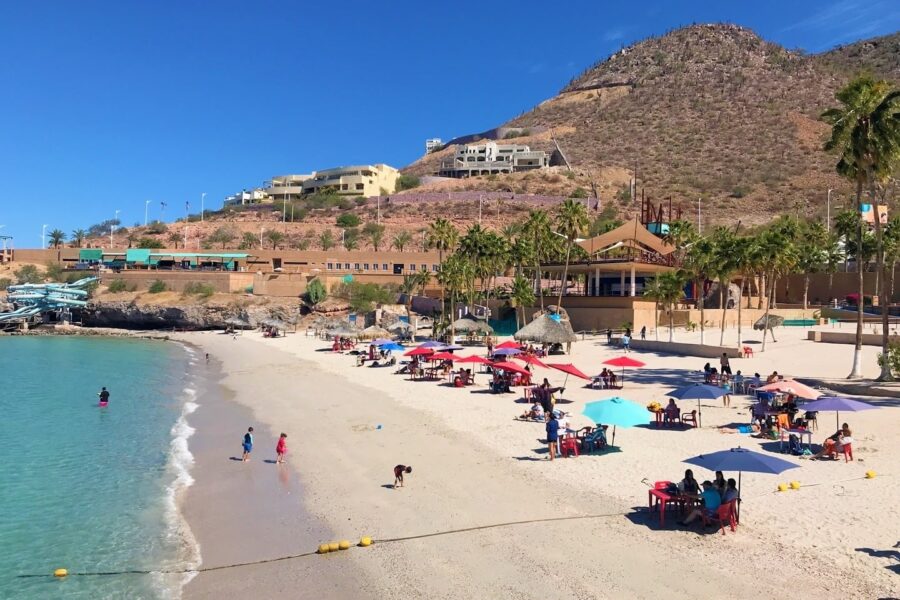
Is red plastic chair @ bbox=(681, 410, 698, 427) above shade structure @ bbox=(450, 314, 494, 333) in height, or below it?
below

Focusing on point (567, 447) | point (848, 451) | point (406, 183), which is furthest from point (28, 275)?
point (848, 451)

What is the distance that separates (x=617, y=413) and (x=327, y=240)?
75503 millimetres

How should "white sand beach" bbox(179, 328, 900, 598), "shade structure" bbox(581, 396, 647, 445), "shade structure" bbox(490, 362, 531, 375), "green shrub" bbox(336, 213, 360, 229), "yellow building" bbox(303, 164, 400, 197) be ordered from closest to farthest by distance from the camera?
"white sand beach" bbox(179, 328, 900, 598), "shade structure" bbox(581, 396, 647, 445), "shade structure" bbox(490, 362, 531, 375), "green shrub" bbox(336, 213, 360, 229), "yellow building" bbox(303, 164, 400, 197)

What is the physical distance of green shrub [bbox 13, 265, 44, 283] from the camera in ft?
256

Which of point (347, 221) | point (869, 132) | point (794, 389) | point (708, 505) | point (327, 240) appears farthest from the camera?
point (347, 221)

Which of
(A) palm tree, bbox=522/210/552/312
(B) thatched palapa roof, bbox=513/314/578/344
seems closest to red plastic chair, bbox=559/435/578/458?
(B) thatched palapa roof, bbox=513/314/578/344

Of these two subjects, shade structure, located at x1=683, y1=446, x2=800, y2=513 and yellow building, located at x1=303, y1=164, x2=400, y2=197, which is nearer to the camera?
shade structure, located at x1=683, y1=446, x2=800, y2=513

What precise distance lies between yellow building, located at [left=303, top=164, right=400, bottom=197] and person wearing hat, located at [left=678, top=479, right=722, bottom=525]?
4333 inches

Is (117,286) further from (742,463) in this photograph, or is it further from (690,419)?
(742,463)

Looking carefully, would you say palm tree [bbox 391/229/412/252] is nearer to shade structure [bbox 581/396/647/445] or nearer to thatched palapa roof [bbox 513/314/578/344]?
thatched palapa roof [bbox 513/314/578/344]

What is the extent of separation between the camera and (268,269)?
7606cm

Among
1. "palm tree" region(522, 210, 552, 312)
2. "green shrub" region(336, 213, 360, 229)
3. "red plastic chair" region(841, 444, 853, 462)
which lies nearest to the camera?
"red plastic chair" region(841, 444, 853, 462)

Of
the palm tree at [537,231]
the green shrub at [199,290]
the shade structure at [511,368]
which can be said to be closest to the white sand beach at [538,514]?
the shade structure at [511,368]

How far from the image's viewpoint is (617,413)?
1523cm
